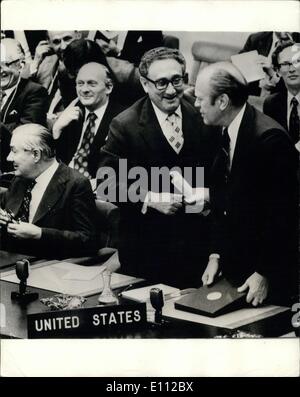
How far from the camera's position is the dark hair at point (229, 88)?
2617mm

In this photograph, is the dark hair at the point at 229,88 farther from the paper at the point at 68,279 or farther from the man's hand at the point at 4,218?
the man's hand at the point at 4,218

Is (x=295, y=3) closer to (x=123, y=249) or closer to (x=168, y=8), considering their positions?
(x=168, y=8)

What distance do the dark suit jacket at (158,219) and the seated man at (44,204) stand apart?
0.19m

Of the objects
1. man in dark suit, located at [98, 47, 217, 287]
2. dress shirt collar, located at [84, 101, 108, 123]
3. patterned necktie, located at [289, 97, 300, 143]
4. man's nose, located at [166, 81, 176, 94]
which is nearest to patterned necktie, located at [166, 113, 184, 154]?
man in dark suit, located at [98, 47, 217, 287]

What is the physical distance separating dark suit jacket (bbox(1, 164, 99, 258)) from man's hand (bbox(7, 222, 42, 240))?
2 cm

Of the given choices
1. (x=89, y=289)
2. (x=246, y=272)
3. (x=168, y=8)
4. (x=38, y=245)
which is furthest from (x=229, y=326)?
(x=168, y=8)

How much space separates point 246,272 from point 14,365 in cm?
120

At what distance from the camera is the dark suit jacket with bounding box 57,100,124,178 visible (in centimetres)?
267

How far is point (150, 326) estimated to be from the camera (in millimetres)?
2555

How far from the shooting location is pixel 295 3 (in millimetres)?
2643

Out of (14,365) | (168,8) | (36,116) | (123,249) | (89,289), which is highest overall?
(168,8)

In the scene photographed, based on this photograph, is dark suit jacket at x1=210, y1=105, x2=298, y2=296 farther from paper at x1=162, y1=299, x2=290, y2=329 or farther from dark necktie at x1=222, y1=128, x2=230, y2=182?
paper at x1=162, y1=299, x2=290, y2=329

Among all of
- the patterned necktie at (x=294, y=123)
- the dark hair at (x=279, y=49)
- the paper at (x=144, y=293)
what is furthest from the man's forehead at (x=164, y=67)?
the paper at (x=144, y=293)

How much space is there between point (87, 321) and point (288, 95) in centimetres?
145
